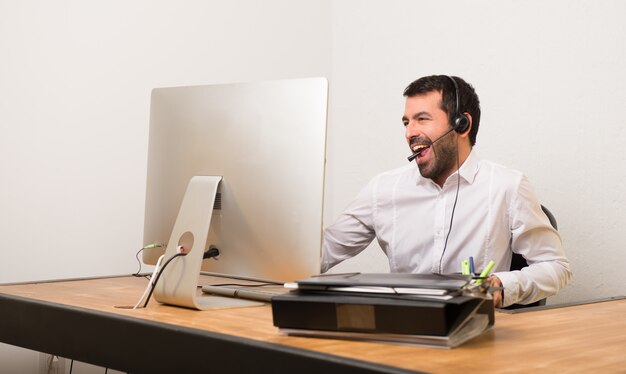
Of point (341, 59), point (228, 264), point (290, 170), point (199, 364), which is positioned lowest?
point (199, 364)

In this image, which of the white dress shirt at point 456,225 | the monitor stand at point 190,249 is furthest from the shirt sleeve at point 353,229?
the monitor stand at point 190,249

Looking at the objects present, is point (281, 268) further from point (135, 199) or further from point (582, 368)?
point (135, 199)

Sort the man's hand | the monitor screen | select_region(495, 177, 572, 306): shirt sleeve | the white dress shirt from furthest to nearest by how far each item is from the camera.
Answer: the white dress shirt → select_region(495, 177, 572, 306): shirt sleeve → the man's hand → the monitor screen

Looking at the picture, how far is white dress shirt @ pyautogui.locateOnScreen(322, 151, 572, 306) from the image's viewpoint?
2.03 meters

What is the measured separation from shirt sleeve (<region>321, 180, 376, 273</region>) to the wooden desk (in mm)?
722

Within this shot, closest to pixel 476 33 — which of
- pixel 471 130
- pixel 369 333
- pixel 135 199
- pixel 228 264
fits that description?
pixel 471 130

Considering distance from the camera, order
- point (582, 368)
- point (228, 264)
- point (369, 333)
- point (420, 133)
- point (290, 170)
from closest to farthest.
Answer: point (582, 368)
point (369, 333)
point (290, 170)
point (228, 264)
point (420, 133)

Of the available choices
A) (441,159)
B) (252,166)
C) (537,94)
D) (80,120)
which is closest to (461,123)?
(441,159)

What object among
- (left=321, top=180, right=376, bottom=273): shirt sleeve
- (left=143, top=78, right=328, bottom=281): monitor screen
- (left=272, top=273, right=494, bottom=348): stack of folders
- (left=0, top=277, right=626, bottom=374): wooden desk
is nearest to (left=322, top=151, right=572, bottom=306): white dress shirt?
(left=321, top=180, right=376, bottom=273): shirt sleeve

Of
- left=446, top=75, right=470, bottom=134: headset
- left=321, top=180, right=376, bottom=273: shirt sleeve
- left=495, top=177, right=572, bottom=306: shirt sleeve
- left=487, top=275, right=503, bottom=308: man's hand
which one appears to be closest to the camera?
left=487, top=275, right=503, bottom=308: man's hand

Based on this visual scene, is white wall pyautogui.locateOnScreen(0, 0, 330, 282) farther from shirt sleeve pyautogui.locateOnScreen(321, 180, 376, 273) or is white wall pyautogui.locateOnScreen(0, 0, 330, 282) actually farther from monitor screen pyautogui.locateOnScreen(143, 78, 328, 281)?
monitor screen pyautogui.locateOnScreen(143, 78, 328, 281)

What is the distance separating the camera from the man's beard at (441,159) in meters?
2.15

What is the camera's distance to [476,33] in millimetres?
2795

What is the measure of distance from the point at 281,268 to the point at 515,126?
4.71ft
